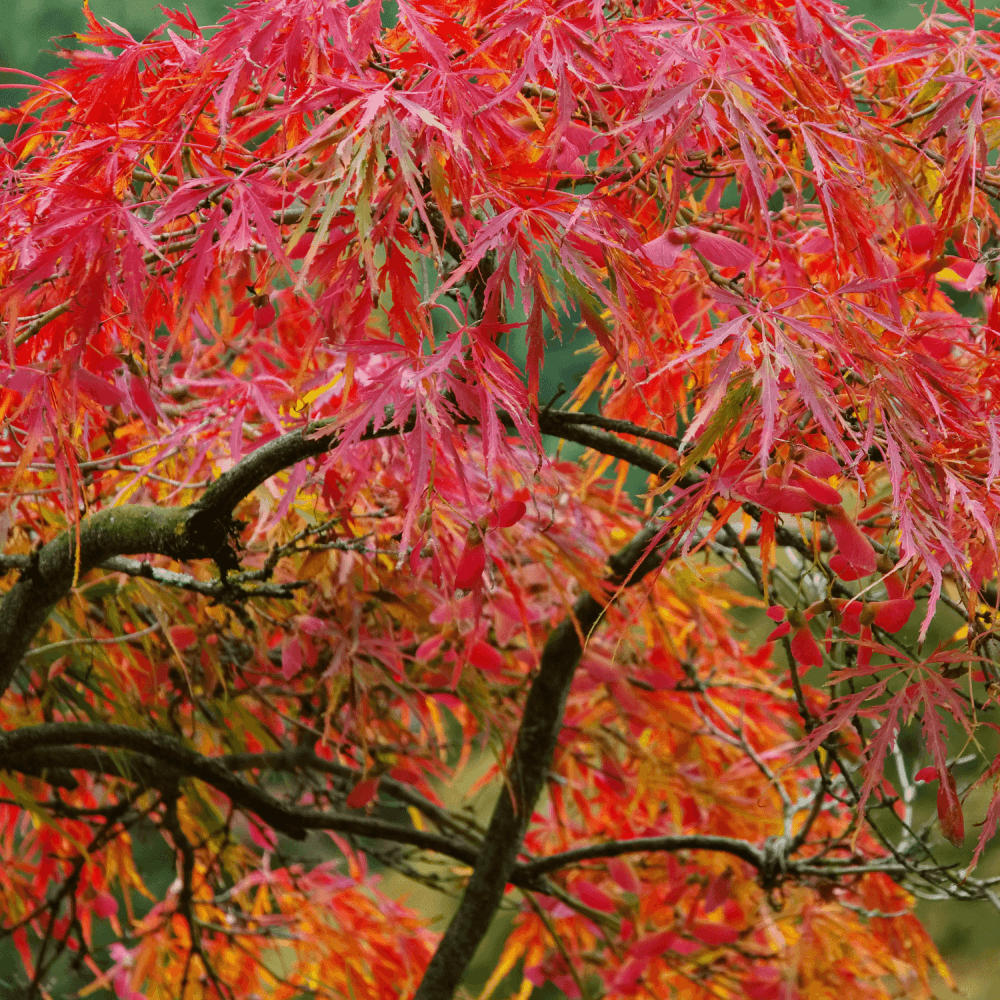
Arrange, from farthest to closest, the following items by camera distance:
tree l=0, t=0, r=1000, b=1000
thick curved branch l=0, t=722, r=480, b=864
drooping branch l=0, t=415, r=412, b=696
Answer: thick curved branch l=0, t=722, r=480, b=864 → drooping branch l=0, t=415, r=412, b=696 → tree l=0, t=0, r=1000, b=1000

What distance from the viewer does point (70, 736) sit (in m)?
1.17

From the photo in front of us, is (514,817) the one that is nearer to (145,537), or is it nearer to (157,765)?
(157,765)

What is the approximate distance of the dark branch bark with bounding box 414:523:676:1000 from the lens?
4.60ft

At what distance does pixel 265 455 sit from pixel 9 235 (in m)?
0.25

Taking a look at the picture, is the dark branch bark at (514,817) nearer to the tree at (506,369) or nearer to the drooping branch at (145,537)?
the tree at (506,369)

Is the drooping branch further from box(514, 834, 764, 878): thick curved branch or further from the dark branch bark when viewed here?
box(514, 834, 764, 878): thick curved branch

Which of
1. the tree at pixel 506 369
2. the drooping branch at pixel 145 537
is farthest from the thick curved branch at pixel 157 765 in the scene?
the drooping branch at pixel 145 537

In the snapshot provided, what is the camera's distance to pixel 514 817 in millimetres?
1425

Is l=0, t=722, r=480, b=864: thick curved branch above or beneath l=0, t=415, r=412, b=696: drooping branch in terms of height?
beneath

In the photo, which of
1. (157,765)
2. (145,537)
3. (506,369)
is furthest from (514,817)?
(506,369)

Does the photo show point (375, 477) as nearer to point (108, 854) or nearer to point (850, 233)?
point (850, 233)

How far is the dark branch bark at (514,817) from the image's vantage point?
1.40 metres

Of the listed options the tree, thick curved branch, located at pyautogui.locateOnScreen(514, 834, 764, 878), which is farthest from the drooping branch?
thick curved branch, located at pyautogui.locateOnScreen(514, 834, 764, 878)

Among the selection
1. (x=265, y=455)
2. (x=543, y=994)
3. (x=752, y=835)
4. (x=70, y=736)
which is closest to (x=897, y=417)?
(x=265, y=455)
